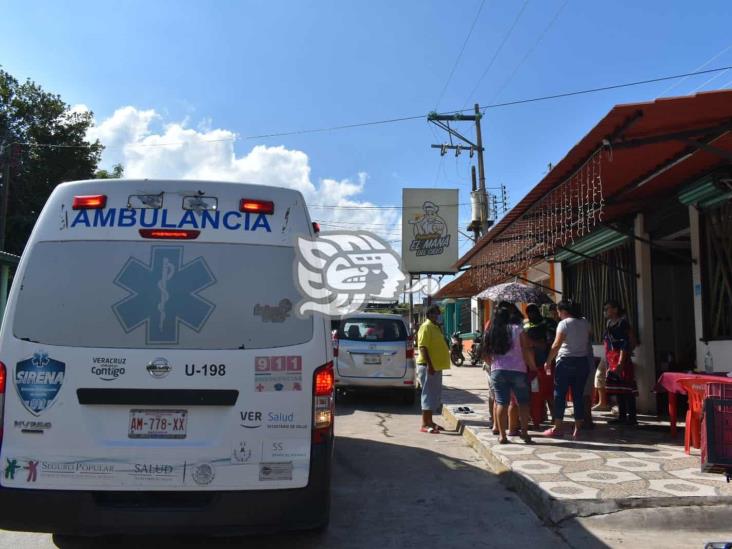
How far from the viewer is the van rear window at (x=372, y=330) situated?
37.4 ft

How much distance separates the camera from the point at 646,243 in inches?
364

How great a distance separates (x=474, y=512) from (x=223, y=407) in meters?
2.52

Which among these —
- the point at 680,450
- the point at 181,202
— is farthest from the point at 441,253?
the point at 181,202

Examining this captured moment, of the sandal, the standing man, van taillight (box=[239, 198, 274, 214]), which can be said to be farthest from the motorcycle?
van taillight (box=[239, 198, 274, 214])

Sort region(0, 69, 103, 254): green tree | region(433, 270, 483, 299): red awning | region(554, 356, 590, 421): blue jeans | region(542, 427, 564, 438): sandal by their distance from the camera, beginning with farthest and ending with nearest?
region(0, 69, 103, 254): green tree, region(433, 270, 483, 299): red awning, region(542, 427, 564, 438): sandal, region(554, 356, 590, 421): blue jeans

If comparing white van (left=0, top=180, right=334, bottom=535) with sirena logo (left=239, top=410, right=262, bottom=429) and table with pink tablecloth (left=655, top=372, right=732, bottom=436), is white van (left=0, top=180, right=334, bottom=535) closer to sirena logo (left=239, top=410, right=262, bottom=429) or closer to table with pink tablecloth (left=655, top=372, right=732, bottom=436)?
sirena logo (left=239, top=410, right=262, bottom=429)

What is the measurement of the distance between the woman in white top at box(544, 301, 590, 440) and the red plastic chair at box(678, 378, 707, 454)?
44.2 inches

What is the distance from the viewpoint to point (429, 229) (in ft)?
105

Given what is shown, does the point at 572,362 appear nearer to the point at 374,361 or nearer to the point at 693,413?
the point at 693,413

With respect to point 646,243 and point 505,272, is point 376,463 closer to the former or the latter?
point 646,243

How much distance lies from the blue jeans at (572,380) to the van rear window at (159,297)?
4.64m

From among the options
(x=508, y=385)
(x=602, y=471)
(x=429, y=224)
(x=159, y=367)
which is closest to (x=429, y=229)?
(x=429, y=224)

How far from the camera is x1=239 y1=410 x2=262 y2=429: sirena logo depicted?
11.5 ft

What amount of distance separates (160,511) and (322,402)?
3.40 feet
